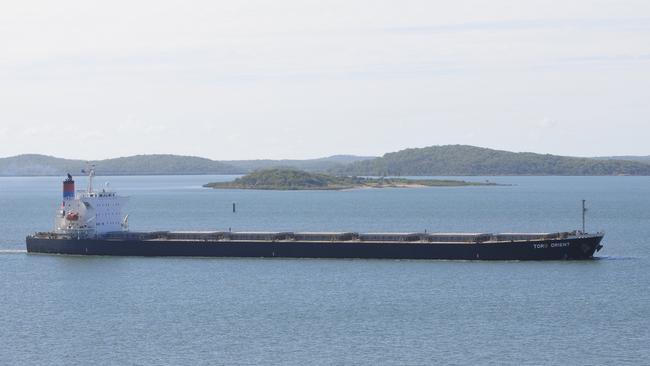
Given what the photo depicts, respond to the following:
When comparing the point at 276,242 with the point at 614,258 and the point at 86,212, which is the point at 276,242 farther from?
the point at 614,258

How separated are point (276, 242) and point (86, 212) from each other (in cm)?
1487

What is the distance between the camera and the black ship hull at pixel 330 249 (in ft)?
209

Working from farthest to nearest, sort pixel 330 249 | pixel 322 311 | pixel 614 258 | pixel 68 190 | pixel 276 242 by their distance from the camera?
pixel 68 190 < pixel 276 242 < pixel 330 249 < pixel 614 258 < pixel 322 311

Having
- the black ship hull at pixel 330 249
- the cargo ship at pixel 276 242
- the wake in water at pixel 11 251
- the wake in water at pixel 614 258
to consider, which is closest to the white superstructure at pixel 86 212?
the cargo ship at pixel 276 242

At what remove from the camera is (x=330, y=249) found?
67.1m

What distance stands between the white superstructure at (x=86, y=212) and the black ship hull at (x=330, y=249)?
129 cm

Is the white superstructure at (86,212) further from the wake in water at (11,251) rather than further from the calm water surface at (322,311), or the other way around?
the wake in water at (11,251)

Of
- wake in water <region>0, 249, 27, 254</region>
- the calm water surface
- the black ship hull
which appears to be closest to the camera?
the calm water surface

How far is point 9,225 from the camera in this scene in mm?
105188

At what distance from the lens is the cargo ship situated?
6381 cm

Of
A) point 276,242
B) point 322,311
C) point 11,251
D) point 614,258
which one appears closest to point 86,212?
point 11,251

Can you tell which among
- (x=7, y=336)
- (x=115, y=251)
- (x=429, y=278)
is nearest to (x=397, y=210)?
(x=115, y=251)

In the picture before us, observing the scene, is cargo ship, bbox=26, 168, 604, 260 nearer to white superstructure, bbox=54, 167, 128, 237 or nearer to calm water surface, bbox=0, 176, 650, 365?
white superstructure, bbox=54, 167, 128, 237

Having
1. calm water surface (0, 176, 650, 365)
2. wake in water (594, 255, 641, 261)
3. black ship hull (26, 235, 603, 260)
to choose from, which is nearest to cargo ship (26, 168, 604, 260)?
black ship hull (26, 235, 603, 260)
